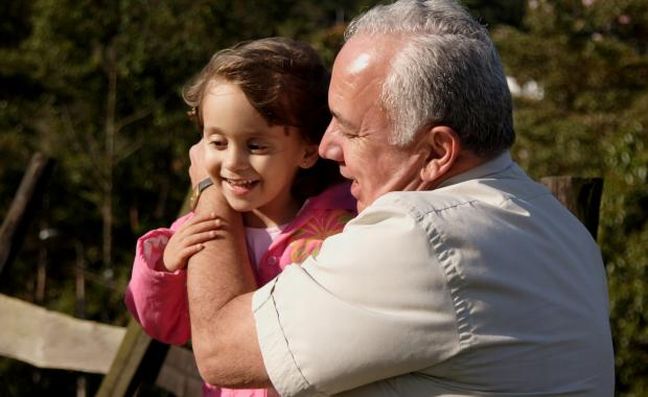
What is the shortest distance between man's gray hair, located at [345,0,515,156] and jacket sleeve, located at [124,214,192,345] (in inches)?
29.3

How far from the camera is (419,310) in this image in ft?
7.41

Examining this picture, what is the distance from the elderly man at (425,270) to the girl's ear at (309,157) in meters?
0.25

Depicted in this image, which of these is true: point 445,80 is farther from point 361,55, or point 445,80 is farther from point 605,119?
point 605,119

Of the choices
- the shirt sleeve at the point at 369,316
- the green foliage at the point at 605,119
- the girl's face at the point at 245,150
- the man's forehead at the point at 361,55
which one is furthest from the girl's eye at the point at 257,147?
the green foliage at the point at 605,119

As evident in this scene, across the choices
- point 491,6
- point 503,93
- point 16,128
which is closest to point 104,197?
point 16,128

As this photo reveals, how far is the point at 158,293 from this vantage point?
9.36ft

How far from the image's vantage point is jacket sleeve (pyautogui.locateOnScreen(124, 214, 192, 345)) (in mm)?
2836

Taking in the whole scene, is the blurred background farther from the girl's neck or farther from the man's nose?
the man's nose

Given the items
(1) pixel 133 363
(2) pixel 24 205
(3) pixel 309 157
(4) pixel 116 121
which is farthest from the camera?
(4) pixel 116 121

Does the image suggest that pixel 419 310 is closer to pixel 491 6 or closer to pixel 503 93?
pixel 503 93

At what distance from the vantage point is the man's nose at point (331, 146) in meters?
2.62

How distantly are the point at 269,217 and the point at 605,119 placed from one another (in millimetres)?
4890

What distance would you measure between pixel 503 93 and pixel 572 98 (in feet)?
19.6

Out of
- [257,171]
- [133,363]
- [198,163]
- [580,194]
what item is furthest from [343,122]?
[133,363]
